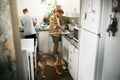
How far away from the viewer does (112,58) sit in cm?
178

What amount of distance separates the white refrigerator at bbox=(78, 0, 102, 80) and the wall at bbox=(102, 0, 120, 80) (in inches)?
3.2

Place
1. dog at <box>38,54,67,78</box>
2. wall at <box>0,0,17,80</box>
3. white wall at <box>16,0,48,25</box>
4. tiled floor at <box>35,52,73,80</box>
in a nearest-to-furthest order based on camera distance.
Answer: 1. wall at <box>0,0,17,80</box>
2. tiled floor at <box>35,52,73,80</box>
3. dog at <box>38,54,67,78</box>
4. white wall at <box>16,0,48,25</box>

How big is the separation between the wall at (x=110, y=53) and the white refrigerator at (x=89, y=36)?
0.26 ft

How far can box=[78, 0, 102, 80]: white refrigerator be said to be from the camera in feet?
5.70

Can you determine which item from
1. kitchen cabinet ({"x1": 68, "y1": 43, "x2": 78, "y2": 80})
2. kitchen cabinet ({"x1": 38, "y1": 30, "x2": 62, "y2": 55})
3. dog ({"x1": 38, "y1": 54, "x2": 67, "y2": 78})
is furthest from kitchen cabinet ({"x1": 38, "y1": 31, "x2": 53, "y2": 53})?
kitchen cabinet ({"x1": 68, "y1": 43, "x2": 78, "y2": 80})

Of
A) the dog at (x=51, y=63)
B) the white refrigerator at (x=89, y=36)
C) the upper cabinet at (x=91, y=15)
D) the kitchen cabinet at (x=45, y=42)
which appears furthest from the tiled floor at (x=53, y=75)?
the upper cabinet at (x=91, y=15)

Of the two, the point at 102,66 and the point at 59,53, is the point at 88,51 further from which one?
the point at 59,53

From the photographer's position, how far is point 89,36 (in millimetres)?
1974

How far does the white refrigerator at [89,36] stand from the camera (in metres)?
1.74

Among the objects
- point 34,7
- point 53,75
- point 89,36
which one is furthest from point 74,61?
point 34,7

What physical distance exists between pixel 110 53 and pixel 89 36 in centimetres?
37

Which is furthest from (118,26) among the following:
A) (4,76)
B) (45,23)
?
(45,23)

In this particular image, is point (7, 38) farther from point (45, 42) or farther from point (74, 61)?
point (45, 42)

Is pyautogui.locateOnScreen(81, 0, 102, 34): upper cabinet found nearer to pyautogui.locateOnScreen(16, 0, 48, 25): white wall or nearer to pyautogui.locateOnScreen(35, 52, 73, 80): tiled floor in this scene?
pyautogui.locateOnScreen(35, 52, 73, 80): tiled floor
